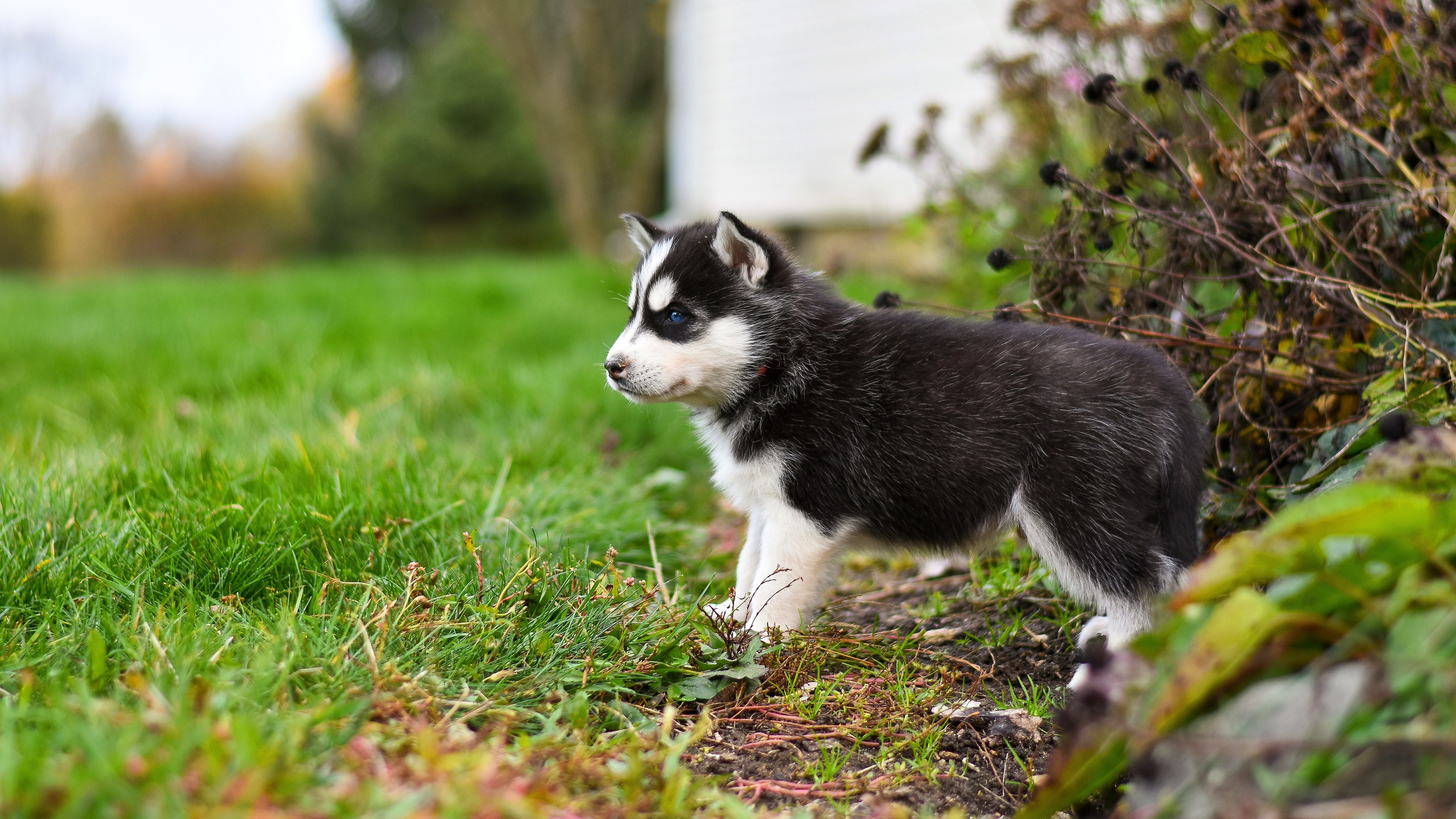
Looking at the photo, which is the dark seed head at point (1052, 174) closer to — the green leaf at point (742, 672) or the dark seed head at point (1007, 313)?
the dark seed head at point (1007, 313)

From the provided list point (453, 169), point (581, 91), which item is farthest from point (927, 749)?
point (453, 169)

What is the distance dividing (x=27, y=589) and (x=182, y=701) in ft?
3.67

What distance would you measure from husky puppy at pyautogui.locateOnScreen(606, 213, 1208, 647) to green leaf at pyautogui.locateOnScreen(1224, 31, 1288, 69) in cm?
113

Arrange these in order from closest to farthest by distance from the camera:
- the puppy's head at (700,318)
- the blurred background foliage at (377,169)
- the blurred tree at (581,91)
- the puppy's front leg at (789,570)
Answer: the puppy's front leg at (789,570) < the puppy's head at (700,318) < the blurred tree at (581,91) < the blurred background foliage at (377,169)

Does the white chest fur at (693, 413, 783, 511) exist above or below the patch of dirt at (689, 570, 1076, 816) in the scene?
above

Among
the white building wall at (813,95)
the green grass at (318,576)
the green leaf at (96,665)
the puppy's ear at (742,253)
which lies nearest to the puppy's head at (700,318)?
the puppy's ear at (742,253)

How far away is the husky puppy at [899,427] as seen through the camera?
2824 millimetres

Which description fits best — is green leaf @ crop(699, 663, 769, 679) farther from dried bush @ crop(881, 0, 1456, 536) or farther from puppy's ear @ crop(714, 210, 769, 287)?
dried bush @ crop(881, 0, 1456, 536)

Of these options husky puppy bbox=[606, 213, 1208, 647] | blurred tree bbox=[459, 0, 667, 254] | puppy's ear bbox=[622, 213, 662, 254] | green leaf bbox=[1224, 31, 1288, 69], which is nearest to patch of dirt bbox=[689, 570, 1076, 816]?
husky puppy bbox=[606, 213, 1208, 647]

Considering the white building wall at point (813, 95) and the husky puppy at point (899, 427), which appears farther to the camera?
the white building wall at point (813, 95)

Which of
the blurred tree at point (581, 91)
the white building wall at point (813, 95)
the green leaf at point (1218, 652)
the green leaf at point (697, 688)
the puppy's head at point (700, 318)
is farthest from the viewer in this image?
the blurred tree at point (581, 91)

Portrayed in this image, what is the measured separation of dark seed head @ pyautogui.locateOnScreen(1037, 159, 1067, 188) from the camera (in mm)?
3277

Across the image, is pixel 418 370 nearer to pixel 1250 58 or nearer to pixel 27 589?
pixel 27 589

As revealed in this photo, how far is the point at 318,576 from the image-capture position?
2.81 metres
